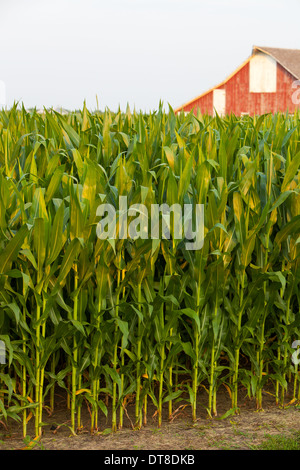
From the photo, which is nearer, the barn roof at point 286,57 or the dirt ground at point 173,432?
the dirt ground at point 173,432

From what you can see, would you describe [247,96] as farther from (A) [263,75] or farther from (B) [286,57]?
(B) [286,57]

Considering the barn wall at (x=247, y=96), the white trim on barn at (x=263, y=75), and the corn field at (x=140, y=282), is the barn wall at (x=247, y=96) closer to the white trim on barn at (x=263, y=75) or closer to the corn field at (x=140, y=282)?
the white trim on barn at (x=263, y=75)

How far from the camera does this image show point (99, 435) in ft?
10.6

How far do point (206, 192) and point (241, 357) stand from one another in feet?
5.01

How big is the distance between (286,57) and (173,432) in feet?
191

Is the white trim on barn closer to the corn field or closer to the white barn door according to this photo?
the white barn door

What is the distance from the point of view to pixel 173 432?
329 centimetres

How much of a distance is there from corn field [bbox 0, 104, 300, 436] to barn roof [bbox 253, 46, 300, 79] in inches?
2025

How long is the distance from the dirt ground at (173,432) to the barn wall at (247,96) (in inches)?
1927

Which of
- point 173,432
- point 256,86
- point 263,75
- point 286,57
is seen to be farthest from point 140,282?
point 286,57

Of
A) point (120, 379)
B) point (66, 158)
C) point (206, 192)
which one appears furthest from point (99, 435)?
point (66, 158)

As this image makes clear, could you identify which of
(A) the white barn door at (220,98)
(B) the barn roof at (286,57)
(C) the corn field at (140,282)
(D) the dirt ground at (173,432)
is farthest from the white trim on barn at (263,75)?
(D) the dirt ground at (173,432)

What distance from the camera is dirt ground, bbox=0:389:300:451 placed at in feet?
10.4

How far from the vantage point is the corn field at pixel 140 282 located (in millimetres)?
3012
